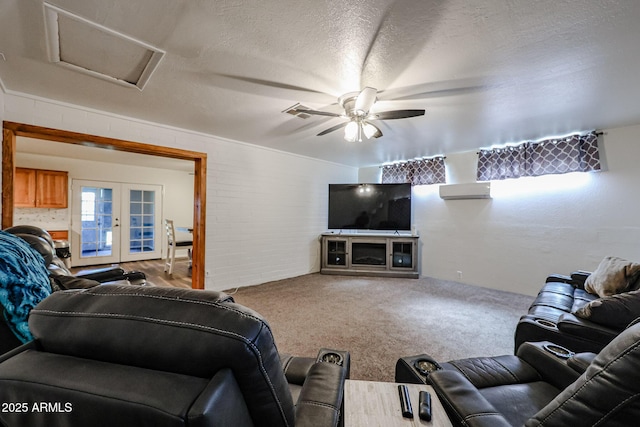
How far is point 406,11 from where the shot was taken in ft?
4.66

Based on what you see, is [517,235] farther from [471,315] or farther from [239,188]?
[239,188]

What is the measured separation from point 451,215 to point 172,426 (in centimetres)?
486

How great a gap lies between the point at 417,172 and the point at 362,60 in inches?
137

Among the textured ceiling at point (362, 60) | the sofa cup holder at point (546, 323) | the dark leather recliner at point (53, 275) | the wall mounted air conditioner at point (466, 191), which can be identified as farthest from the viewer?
the wall mounted air conditioner at point (466, 191)

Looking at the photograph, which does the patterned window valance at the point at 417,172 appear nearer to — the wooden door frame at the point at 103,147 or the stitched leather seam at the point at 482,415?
the wooden door frame at the point at 103,147

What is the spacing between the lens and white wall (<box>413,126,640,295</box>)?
3143mm

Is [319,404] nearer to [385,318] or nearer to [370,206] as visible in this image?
[385,318]

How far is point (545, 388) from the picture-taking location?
1.21 metres

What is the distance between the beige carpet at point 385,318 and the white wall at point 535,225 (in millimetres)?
415

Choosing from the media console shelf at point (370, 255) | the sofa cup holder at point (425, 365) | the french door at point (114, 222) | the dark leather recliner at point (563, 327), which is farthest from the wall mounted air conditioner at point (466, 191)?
the french door at point (114, 222)

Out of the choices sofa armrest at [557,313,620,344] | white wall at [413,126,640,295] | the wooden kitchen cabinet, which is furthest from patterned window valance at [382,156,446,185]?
the wooden kitchen cabinet

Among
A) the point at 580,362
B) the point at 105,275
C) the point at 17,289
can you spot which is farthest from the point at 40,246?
the point at 580,362

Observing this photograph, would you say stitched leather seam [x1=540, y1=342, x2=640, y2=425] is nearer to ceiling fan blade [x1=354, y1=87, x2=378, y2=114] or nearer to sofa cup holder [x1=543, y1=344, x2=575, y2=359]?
sofa cup holder [x1=543, y1=344, x2=575, y2=359]

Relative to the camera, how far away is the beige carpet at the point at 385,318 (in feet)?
7.48
